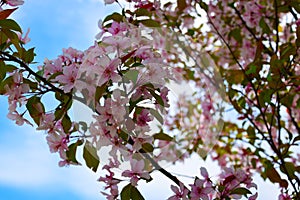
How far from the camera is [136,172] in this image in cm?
87

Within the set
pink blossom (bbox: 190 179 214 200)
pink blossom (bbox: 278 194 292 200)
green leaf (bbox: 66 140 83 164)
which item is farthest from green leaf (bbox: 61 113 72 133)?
pink blossom (bbox: 278 194 292 200)

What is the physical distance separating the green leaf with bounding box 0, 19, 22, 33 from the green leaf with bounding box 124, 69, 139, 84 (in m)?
0.26

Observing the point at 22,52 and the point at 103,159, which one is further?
the point at 22,52

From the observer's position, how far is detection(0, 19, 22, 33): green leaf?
91 centimetres

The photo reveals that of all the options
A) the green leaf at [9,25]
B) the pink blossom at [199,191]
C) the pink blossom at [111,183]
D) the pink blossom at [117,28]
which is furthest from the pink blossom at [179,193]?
the green leaf at [9,25]

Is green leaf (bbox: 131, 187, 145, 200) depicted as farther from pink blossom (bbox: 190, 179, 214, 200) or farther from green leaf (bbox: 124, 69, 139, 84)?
green leaf (bbox: 124, 69, 139, 84)

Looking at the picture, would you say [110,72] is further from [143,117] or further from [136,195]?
[136,195]

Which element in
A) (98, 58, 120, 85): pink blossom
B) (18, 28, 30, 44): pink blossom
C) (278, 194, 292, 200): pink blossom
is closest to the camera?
(98, 58, 120, 85): pink blossom

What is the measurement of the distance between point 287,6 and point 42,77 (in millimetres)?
1001

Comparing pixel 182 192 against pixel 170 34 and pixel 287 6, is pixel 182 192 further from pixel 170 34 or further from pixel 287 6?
pixel 287 6

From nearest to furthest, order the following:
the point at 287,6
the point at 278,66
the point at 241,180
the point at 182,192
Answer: the point at 182,192
the point at 241,180
the point at 278,66
the point at 287,6

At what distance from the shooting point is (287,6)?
5.25 ft

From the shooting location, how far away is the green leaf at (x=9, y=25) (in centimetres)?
91

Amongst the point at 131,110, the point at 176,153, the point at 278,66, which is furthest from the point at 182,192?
the point at 278,66
